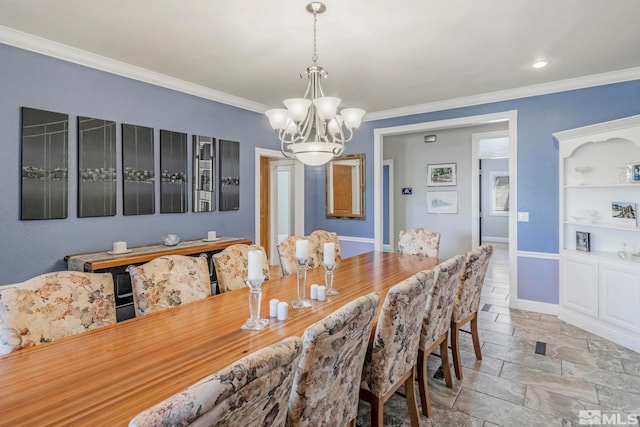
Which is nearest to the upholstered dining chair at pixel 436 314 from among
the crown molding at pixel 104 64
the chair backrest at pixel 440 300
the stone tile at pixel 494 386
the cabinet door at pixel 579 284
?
the chair backrest at pixel 440 300

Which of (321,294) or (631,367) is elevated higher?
(321,294)

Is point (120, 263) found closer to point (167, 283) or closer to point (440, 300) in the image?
point (167, 283)

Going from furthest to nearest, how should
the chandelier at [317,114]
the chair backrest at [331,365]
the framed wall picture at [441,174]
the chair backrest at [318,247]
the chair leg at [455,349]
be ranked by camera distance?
1. the framed wall picture at [441,174]
2. the chair backrest at [318,247]
3. the chair leg at [455,349]
4. the chandelier at [317,114]
5. the chair backrest at [331,365]

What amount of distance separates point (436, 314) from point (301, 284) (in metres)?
0.84

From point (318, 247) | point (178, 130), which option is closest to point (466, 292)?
point (318, 247)

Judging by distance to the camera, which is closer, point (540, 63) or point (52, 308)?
point (52, 308)

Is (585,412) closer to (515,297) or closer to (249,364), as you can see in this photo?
(515,297)

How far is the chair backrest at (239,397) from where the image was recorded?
2.09 feet

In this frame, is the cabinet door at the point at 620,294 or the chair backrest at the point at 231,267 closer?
the chair backrest at the point at 231,267

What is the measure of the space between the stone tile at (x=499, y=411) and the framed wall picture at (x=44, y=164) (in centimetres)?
350

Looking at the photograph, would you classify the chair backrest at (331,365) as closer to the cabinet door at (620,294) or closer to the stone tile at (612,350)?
the stone tile at (612,350)

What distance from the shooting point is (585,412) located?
2.12 metres

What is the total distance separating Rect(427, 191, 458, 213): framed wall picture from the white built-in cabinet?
2164mm

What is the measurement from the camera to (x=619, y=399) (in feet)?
7.41
